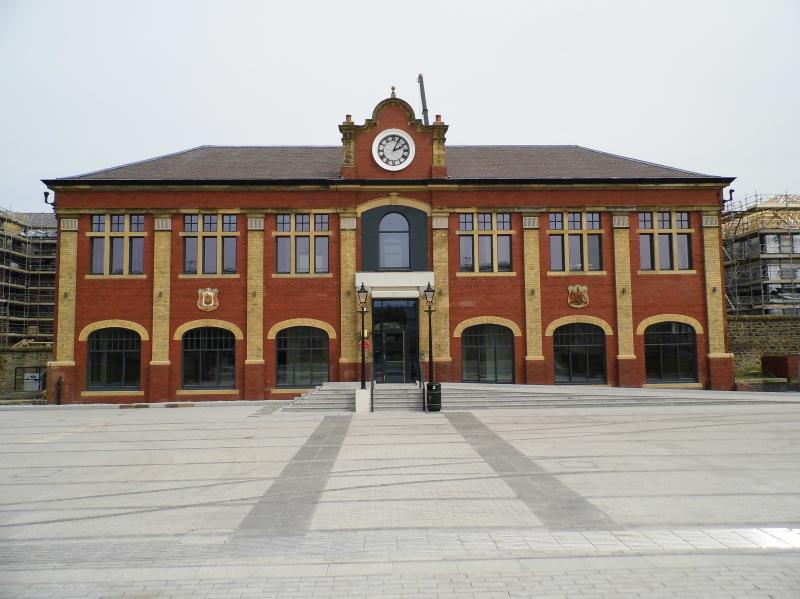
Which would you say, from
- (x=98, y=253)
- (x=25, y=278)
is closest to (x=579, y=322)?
(x=98, y=253)

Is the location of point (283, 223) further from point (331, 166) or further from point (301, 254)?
point (331, 166)

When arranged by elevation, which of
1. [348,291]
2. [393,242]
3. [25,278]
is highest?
[25,278]

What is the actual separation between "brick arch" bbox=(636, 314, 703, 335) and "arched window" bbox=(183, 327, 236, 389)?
57.2 feet

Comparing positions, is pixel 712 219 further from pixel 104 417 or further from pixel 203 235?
pixel 104 417

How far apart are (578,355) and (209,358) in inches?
619

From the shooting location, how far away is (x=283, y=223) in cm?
2577

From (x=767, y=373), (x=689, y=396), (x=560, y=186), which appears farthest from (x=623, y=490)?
(x=767, y=373)

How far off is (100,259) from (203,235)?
176 inches

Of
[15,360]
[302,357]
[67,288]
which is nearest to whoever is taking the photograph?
[67,288]

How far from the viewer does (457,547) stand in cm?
682

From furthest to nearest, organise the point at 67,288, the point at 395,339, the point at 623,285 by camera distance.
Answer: the point at 623,285 < the point at 395,339 < the point at 67,288

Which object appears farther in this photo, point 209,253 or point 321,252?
point 321,252

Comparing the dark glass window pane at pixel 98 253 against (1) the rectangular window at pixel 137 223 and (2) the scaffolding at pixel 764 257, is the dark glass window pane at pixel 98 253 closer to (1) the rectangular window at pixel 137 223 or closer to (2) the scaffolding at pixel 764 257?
(1) the rectangular window at pixel 137 223

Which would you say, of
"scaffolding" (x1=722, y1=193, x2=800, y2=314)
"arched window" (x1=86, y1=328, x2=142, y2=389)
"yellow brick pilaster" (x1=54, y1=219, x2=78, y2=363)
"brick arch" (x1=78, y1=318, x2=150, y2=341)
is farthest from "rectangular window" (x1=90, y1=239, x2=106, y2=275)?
"scaffolding" (x1=722, y1=193, x2=800, y2=314)
